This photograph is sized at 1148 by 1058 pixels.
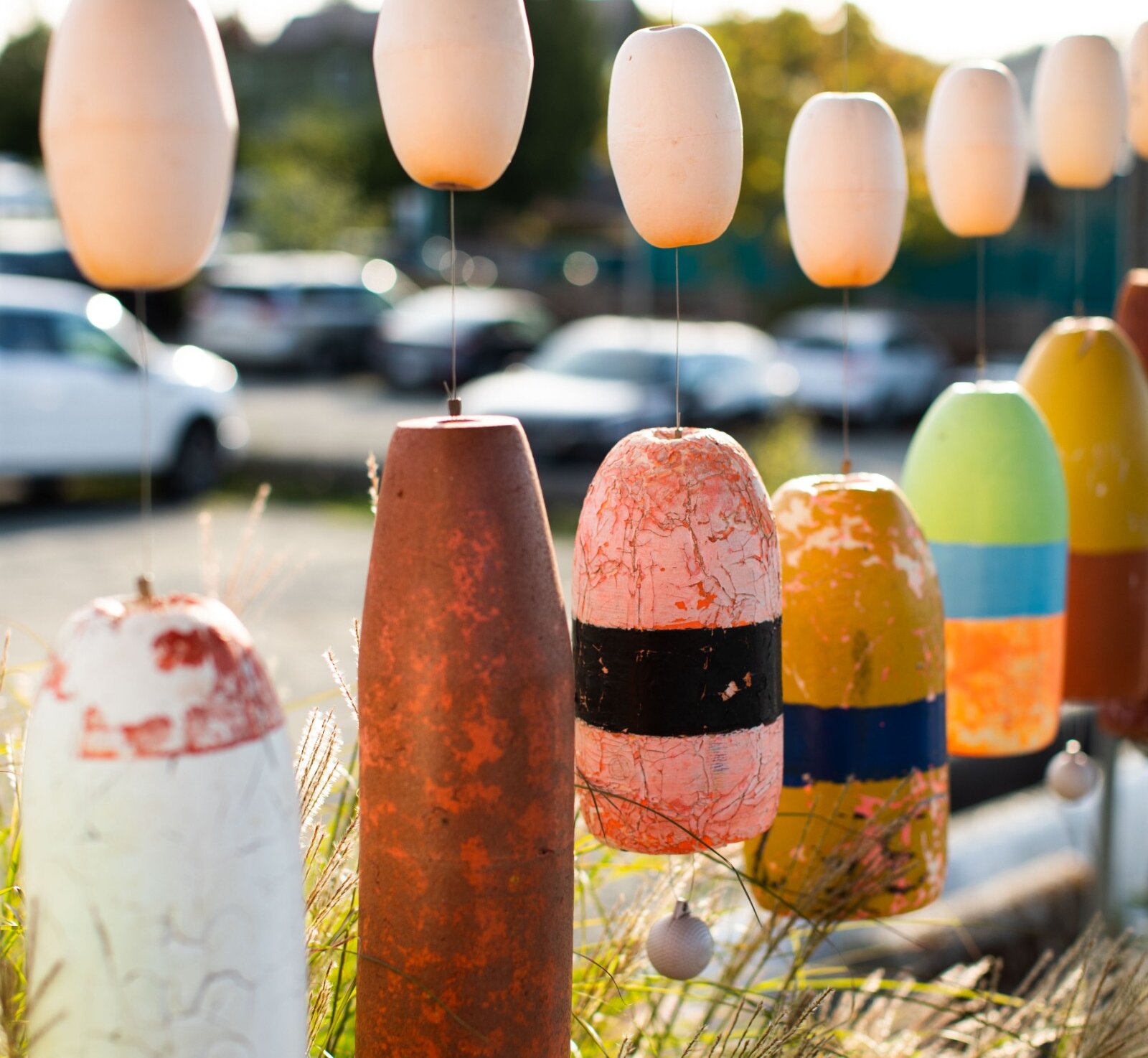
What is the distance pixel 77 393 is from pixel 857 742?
7.64 metres

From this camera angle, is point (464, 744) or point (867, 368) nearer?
point (464, 744)

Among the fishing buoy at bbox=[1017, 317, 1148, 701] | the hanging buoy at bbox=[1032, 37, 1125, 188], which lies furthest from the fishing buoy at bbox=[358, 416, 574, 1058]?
the hanging buoy at bbox=[1032, 37, 1125, 188]

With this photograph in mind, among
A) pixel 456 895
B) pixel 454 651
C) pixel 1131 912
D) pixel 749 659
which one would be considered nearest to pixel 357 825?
pixel 456 895

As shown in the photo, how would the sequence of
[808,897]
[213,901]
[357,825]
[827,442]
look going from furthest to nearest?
[827,442], [808,897], [357,825], [213,901]

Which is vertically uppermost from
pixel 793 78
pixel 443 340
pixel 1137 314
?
pixel 793 78

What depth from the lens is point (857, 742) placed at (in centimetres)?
172

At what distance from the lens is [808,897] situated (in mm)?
1736

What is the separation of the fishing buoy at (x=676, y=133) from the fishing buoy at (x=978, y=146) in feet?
1.99

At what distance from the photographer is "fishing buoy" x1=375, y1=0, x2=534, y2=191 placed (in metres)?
1.34

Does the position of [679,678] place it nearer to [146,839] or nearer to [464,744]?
[464,744]

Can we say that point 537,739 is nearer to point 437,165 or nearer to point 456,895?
point 456,895

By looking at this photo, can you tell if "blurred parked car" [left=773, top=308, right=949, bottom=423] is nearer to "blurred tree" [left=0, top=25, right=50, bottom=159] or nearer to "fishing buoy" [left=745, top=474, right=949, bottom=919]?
"fishing buoy" [left=745, top=474, right=949, bottom=919]

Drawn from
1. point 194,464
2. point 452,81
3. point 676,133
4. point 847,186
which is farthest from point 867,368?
point 452,81

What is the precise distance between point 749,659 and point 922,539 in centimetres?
39
